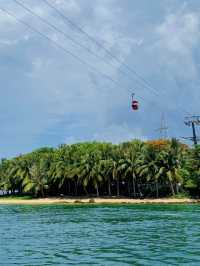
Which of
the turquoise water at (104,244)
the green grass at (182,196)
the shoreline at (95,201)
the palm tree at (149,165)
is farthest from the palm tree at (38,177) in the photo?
the turquoise water at (104,244)

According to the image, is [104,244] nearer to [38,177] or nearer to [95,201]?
[95,201]

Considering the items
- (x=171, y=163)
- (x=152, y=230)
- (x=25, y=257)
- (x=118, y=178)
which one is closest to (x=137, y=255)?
(x=25, y=257)

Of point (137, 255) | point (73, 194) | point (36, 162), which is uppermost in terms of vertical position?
point (36, 162)

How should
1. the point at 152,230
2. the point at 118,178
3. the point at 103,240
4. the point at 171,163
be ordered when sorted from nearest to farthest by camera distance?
the point at 103,240 → the point at 152,230 → the point at 171,163 → the point at 118,178

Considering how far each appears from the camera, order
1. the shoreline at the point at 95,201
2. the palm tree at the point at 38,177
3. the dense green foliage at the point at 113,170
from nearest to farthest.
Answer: the shoreline at the point at 95,201
the dense green foliage at the point at 113,170
the palm tree at the point at 38,177

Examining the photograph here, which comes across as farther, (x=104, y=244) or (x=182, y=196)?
(x=182, y=196)

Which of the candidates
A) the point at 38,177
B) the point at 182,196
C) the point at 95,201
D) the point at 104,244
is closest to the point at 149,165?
the point at 182,196

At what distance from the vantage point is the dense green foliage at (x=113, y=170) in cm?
8498

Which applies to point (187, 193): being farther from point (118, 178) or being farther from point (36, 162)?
point (36, 162)

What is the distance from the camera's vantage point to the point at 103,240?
32562 mm

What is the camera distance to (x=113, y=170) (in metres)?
89.9

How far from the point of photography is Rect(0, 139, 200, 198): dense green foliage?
279 feet

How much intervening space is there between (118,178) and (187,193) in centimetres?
1435

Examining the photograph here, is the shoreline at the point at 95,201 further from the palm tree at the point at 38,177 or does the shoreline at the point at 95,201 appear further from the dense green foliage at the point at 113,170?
the dense green foliage at the point at 113,170
